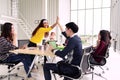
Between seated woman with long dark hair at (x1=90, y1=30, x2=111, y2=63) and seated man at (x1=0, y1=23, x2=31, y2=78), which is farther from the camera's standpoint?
seated woman with long dark hair at (x1=90, y1=30, x2=111, y2=63)

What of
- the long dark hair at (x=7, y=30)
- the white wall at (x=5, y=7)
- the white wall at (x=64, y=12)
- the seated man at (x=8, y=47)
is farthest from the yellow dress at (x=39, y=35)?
the white wall at (x=64, y=12)

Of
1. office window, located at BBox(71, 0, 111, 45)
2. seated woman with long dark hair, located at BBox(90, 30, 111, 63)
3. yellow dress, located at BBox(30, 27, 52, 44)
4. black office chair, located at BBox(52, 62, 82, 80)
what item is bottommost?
black office chair, located at BBox(52, 62, 82, 80)

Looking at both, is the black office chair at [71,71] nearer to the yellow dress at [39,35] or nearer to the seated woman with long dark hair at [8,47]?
the seated woman with long dark hair at [8,47]

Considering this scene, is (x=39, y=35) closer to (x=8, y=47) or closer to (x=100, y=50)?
(x=8, y=47)

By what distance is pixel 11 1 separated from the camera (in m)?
11.6

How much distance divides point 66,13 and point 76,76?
432 inches

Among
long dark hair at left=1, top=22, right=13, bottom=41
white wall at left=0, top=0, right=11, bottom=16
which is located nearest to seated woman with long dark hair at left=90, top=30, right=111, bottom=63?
long dark hair at left=1, top=22, right=13, bottom=41

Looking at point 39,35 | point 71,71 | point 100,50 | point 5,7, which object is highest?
point 5,7

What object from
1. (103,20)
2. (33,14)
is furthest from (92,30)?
(33,14)

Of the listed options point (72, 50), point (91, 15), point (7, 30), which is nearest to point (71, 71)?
point (72, 50)

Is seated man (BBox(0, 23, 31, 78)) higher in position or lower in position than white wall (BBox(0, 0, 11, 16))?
lower

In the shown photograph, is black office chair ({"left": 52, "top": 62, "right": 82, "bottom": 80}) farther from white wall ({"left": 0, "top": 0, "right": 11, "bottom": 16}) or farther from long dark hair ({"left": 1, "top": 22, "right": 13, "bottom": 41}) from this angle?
white wall ({"left": 0, "top": 0, "right": 11, "bottom": 16})

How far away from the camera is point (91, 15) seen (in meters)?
14.2

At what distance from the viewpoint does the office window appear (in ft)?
44.8
